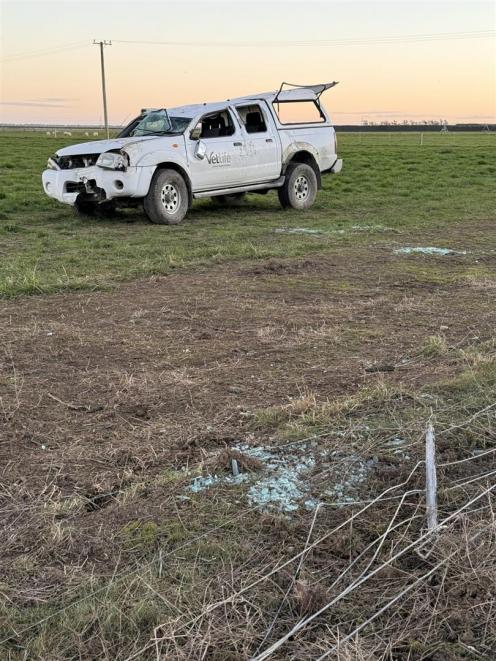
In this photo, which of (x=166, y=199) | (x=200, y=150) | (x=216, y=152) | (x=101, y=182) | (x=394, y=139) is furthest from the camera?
(x=394, y=139)

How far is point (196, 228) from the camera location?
10.9 meters

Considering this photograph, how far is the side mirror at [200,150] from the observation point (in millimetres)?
11188

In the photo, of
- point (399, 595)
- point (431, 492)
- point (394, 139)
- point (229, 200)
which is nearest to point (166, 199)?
point (229, 200)

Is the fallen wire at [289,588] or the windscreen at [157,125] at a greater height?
the windscreen at [157,125]

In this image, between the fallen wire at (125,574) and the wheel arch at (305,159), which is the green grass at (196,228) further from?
the fallen wire at (125,574)

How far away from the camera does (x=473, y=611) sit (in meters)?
2.10

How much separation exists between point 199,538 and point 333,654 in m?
0.72

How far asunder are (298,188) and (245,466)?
35.0 feet

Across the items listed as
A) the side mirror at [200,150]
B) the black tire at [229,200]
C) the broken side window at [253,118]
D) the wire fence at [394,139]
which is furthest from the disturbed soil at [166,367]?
the wire fence at [394,139]

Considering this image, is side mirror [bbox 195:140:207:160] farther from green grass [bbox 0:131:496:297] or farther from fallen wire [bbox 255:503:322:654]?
fallen wire [bbox 255:503:322:654]

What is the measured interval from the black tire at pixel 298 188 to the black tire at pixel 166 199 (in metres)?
2.41

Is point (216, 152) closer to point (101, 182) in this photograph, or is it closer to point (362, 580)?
point (101, 182)

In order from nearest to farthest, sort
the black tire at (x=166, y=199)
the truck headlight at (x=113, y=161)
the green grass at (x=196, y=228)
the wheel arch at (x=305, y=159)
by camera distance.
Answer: the green grass at (x=196, y=228) < the truck headlight at (x=113, y=161) < the black tire at (x=166, y=199) < the wheel arch at (x=305, y=159)

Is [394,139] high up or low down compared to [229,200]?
up
